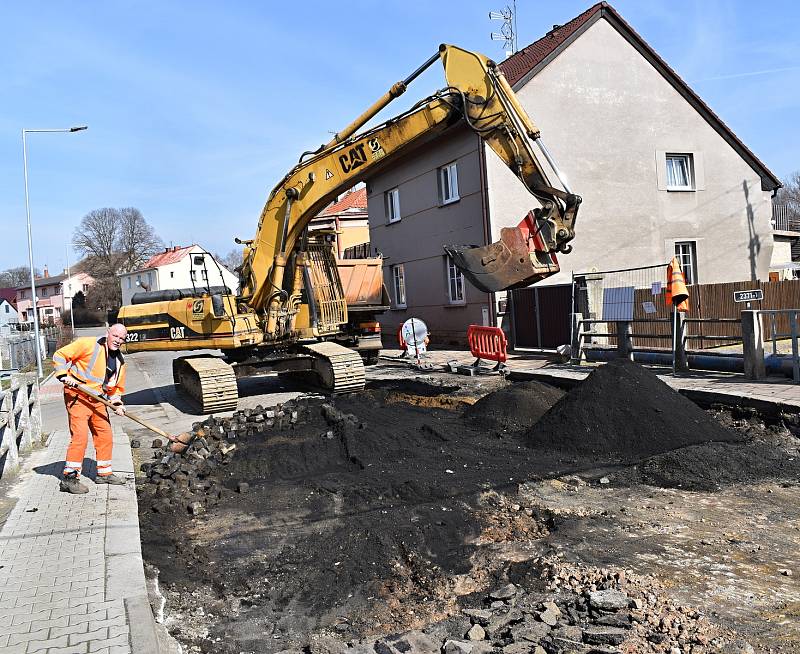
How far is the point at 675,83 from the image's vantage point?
825 inches

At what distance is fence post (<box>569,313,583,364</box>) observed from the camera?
14359 mm

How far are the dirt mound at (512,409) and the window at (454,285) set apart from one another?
36.4 ft

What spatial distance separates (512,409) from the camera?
909 centimetres

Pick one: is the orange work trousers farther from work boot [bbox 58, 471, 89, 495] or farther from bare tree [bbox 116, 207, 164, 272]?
bare tree [bbox 116, 207, 164, 272]


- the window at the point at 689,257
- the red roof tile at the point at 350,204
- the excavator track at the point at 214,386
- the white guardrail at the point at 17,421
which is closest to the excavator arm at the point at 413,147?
the excavator track at the point at 214,386

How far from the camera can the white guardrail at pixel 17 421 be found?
7383 millimetres

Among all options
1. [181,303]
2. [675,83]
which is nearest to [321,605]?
[181,303]

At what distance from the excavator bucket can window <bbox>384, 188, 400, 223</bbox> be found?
14804mm

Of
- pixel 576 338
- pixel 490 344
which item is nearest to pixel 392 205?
pixel 490 344

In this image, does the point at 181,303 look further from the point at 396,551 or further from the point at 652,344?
the point at 652,344

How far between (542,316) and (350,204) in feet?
76.3

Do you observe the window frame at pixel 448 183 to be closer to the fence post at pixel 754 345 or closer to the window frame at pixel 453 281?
the window frame at pixel 453 281

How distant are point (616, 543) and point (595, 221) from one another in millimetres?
16108

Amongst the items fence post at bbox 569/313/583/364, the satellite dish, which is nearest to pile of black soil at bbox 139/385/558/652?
fence post at bbox 569/313/583/364
